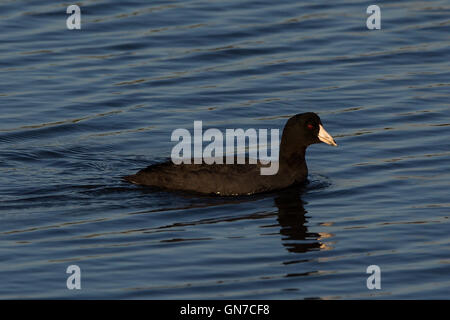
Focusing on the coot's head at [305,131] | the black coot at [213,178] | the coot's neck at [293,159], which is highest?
the coot's head at [305,131]

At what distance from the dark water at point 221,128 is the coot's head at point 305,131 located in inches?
21.2

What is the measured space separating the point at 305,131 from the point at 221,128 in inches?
92.0

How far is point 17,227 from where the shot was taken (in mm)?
12336

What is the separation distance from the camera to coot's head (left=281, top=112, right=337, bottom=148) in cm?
1426

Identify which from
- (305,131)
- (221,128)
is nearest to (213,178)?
(305,131)

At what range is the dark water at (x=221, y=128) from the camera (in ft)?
36.3

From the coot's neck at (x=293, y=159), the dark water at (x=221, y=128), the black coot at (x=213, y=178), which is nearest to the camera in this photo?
the dark water at (x=221, y=128)

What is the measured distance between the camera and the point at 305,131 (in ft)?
46.9

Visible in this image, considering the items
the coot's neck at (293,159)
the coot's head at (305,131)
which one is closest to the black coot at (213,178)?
the coot's neck at (293,159)

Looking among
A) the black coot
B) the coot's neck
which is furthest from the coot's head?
the black coot

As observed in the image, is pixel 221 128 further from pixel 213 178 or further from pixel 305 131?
pixel 213 178

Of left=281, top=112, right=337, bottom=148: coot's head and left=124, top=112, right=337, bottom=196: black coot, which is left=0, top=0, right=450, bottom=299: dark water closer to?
left=124, top=112, right=337, bottom=196: black coot

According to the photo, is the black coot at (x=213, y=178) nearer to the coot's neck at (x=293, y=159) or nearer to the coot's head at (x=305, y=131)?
the coot's neck at (x=293, y=159)
